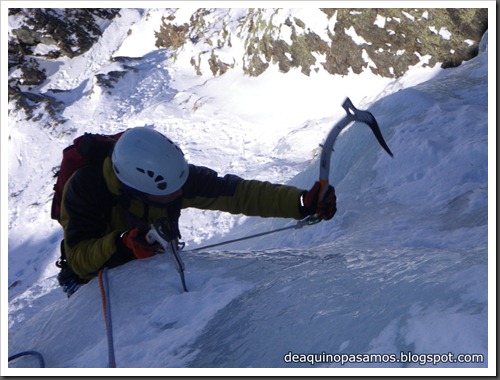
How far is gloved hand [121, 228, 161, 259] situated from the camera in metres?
3.05

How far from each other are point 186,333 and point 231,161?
1140 cm

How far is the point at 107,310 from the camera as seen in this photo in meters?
2.74

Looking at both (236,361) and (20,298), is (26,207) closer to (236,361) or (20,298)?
(20,298)

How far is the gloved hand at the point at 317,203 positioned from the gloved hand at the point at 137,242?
3.18 feet

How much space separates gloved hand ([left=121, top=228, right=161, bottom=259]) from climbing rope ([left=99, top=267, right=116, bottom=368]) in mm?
200

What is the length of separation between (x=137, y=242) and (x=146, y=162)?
0.45 m

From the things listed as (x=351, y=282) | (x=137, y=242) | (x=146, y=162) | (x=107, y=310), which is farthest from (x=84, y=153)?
(x=351, y=282)

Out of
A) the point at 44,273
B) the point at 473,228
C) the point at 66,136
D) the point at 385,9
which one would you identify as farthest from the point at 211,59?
the point at 473,228

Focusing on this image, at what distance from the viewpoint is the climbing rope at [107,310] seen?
2.49 m

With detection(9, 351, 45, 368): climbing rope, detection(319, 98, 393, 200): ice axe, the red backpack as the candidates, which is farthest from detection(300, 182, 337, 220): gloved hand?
detection(9, 351, 45, 368): climbing rope

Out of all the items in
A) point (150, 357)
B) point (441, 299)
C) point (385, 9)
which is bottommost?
point (150, 357)

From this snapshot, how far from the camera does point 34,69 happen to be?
2303 centimetres

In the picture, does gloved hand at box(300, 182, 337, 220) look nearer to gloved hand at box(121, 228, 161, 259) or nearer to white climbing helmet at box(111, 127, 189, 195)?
white climbing helmet at box(111, 127, 189, 195)

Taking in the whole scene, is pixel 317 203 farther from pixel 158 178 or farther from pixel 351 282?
pixel 158 178
